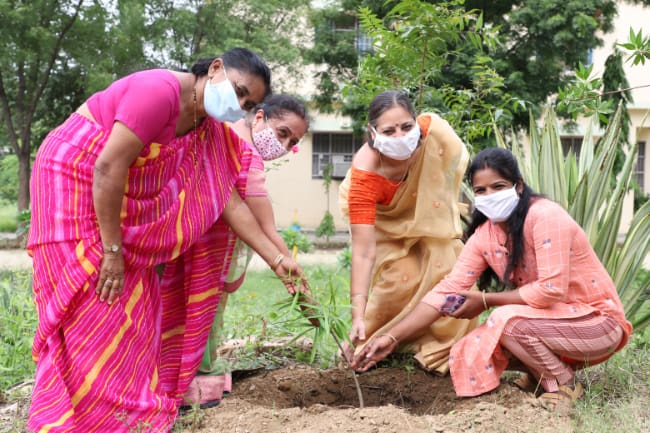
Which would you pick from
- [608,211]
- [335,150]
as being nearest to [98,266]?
[608,211]

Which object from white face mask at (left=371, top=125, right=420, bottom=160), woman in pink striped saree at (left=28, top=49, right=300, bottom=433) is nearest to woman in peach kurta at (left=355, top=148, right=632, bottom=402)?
white face mask at (left=371, top=125, right=420, bottom=160)

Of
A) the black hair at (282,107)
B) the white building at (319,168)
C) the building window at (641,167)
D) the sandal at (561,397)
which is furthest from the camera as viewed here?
the building window at (641,167)

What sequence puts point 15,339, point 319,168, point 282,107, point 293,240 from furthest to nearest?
point 319,168 → point 293,240 → point 15,339 → point 282,107

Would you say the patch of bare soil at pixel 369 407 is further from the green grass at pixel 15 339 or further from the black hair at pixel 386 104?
the black hair at pixel 386 104

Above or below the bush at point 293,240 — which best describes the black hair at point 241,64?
above

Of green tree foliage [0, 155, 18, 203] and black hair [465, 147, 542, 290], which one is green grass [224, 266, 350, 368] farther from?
green tree foliage [0, 155, 18, 203]

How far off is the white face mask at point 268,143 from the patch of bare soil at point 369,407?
1.14 m

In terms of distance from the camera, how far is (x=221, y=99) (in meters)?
2.61

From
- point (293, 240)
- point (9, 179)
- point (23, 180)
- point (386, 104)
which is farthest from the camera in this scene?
point (9, 179)

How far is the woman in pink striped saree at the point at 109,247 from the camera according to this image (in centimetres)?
256

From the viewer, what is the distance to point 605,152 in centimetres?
408

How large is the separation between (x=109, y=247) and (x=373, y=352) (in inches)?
53.5

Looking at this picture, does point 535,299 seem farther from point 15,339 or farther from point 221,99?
point 15,339

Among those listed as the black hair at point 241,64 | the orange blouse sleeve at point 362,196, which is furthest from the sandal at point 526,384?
the black hair at point 241,64
